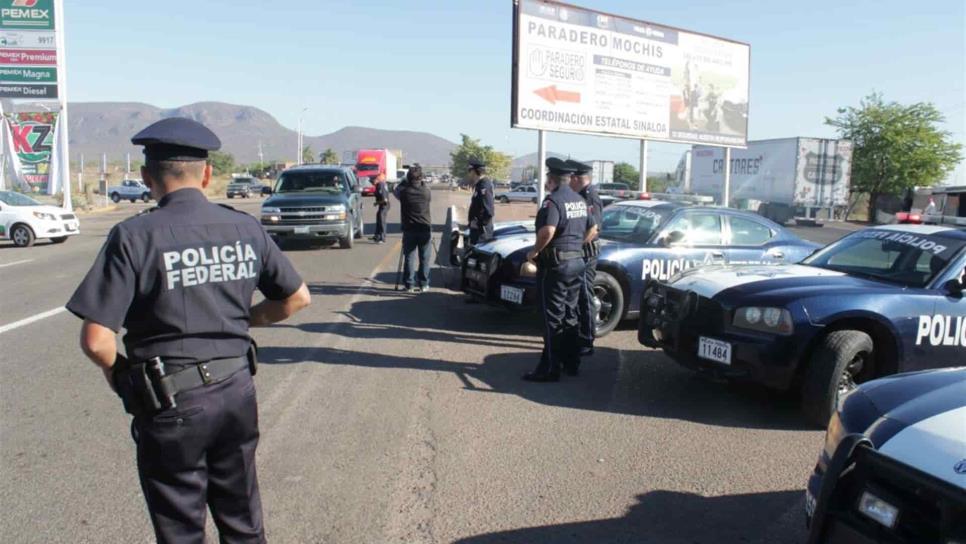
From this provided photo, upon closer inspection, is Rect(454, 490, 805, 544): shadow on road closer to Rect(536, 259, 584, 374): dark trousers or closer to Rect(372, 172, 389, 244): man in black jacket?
Rect(536, 259, 584, 374): dark trousers

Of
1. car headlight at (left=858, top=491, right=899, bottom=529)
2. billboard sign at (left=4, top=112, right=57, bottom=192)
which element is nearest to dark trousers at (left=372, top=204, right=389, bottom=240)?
car headlight at (left=858, top=491, right=899, bottom=529)

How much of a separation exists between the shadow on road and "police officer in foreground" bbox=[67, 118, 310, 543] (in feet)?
4.61

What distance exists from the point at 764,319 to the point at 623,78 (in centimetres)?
1382

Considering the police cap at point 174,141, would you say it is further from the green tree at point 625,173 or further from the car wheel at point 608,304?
the green tree at point 625,173

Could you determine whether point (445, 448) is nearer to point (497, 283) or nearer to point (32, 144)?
point (497, 283)

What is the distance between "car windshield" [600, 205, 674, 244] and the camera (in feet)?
27.9

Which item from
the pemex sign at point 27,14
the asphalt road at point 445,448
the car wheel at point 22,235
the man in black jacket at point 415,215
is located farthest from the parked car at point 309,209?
the pemex sign at point 27,14

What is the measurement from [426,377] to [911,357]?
12.2 ft

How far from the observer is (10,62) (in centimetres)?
3014

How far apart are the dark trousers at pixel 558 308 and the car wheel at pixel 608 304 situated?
161cm

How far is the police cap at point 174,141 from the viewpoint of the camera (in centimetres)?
251

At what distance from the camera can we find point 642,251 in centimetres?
818

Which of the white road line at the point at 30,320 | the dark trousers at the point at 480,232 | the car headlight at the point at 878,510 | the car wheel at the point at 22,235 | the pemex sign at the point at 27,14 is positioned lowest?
the white road line at the point at 30,320

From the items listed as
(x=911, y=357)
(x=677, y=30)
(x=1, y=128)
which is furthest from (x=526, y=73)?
(x=1, y=128)
